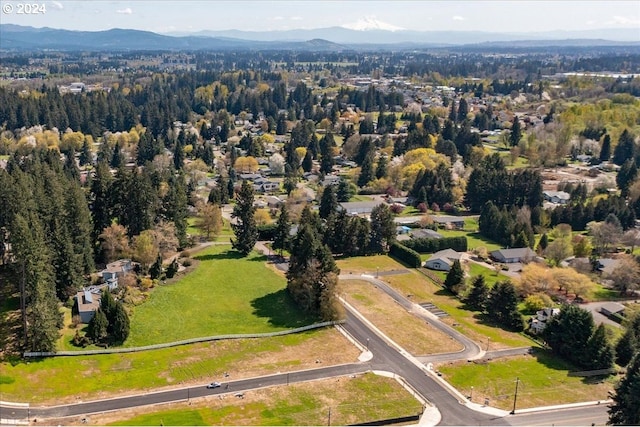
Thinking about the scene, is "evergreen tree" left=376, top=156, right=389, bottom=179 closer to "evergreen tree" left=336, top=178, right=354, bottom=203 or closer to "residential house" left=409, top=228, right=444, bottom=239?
"evergreen tree" left=336, top=178, right=354, bottom=203

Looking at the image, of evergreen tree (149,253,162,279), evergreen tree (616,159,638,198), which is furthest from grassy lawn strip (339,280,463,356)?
evergreen tree (616,159,638,198)

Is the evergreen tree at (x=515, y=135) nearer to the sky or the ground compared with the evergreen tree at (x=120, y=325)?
nearer to the sky

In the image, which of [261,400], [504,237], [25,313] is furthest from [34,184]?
[504,237]

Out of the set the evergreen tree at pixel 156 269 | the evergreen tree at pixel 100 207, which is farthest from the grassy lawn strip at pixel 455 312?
the evergreen tree at pixel 100 207

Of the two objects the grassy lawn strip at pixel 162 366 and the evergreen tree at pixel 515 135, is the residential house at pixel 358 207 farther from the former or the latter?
the evergreen tree at pixel 515 135

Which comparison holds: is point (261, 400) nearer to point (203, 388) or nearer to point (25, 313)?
point (203, 388)

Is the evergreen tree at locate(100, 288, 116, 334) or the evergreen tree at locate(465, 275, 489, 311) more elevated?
the evergreen tree at locate(100, 288, 116, 334)
